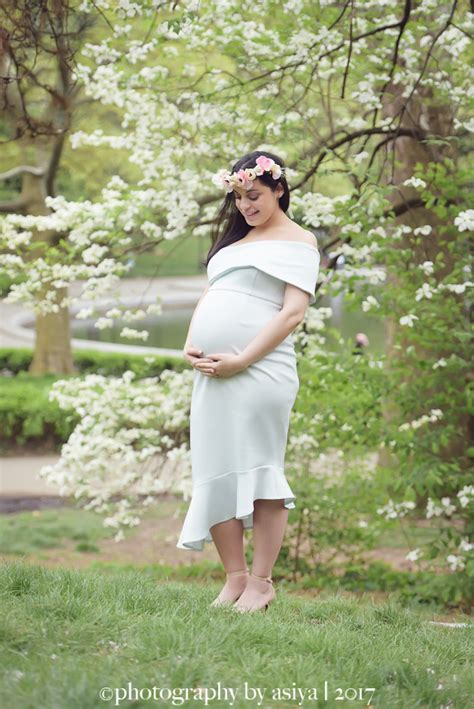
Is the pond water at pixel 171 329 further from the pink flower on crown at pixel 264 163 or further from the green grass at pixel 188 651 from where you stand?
the green grass at pixel 188 651

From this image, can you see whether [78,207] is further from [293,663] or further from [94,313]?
[293,663]

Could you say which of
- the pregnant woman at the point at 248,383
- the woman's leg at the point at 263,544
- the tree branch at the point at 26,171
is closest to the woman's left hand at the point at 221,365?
the pregnant woman at the point at 248,383

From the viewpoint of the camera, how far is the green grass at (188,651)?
112 inches

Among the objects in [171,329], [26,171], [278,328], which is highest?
[26,171]

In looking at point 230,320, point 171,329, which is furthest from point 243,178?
point 171,329

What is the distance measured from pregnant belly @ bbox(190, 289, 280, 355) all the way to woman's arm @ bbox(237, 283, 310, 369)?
0.05 meters

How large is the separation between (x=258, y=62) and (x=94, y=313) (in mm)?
2402

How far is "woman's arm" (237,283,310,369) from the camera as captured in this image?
392 cm

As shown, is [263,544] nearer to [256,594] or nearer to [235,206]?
[256,594]

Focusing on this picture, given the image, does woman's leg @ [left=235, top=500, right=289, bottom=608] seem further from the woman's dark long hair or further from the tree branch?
the tree branch

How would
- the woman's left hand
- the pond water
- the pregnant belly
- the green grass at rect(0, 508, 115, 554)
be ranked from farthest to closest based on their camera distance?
the pond water, the green grass at rect(0, 508, 115, 554), the pregnant belly, the woman's left hand

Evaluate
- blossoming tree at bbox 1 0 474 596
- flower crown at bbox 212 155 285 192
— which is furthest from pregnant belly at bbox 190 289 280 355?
blossoming tree at bbox 1 0 474 596

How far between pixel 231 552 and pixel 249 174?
5.20ft

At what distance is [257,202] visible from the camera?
4105mm
